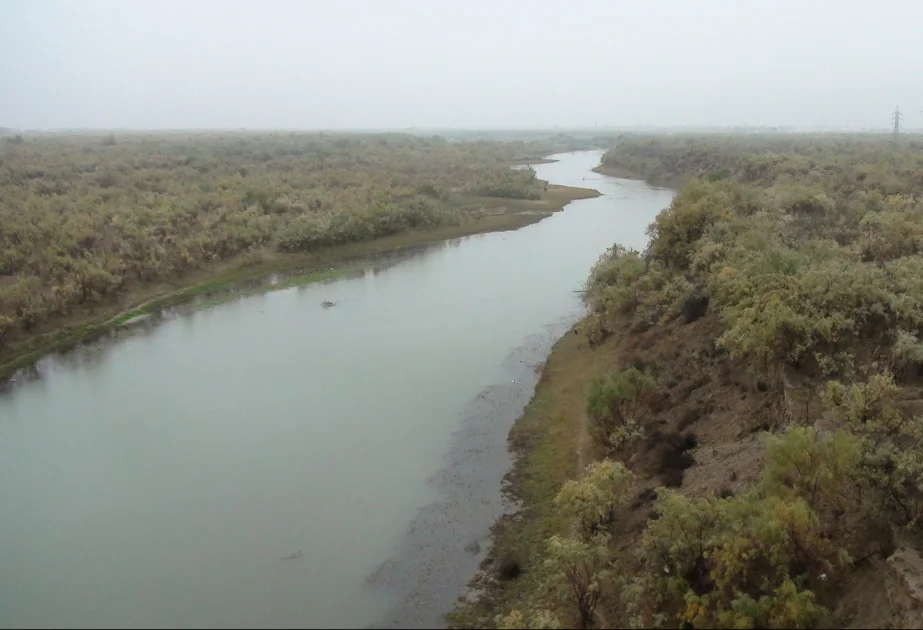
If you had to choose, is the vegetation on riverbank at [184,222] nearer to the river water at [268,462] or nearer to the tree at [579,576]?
the river water at [268,462]

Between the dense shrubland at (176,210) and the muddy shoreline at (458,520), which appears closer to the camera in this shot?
the muddy shoreline at (458,520)

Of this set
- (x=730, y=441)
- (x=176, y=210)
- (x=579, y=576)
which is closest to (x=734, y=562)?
(x=579, y=576)

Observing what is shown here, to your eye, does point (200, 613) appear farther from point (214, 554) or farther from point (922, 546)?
point (922, 546)

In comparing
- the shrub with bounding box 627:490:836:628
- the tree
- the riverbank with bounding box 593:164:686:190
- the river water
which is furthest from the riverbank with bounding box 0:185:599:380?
the shrub with bounding box 627:490:836:628

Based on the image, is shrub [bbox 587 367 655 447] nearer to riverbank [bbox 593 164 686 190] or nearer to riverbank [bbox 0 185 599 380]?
riverbank [bbox 0 185 599 380]

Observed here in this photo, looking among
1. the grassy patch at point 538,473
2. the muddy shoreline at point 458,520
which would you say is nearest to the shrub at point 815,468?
the grassy patch at point 538,473

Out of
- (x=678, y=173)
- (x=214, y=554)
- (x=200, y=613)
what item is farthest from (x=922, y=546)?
(x=678, y=173)
